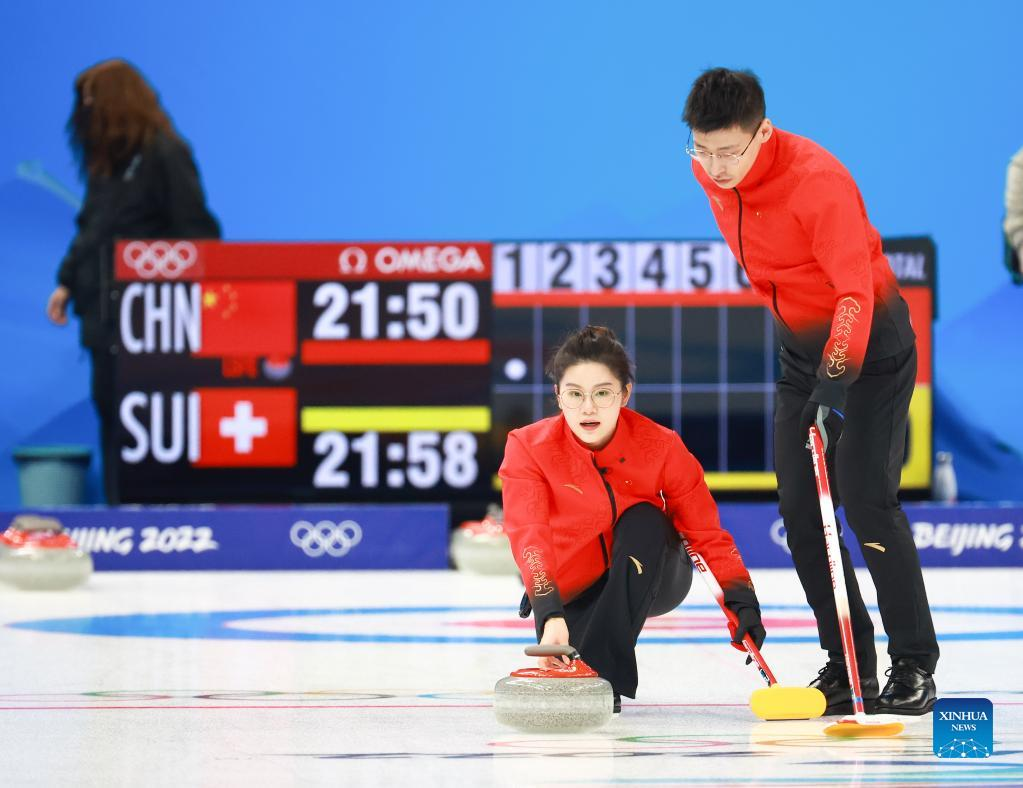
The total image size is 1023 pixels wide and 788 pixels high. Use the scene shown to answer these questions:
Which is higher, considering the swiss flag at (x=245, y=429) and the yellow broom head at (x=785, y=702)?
the swiss flag at (x=245, y=429)

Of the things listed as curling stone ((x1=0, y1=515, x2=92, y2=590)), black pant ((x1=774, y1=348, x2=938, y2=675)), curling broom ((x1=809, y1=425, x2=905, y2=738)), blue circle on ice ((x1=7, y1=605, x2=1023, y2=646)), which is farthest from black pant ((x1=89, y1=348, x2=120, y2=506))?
curling broom ((x1=809, y1=425, x2=905, y2=738))

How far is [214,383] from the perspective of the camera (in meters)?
8.17

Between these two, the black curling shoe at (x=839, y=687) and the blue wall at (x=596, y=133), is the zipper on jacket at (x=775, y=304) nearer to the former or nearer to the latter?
the black curling shoe at (x=839, y=687)

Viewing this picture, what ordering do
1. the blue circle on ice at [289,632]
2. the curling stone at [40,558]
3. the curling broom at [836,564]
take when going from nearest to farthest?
the curling broom at [836,564], the blue circle on ice at [289,632], the curling stone at [40,558]

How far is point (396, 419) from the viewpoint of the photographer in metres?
8.17

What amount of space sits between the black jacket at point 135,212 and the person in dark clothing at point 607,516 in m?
5.26

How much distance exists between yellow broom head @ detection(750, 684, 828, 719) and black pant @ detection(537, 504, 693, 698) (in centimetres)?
28

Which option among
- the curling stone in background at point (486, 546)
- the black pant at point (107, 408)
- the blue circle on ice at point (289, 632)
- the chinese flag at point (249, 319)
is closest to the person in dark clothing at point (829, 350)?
the blue circle on ice at point (289, 632)

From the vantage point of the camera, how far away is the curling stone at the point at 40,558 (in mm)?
6688

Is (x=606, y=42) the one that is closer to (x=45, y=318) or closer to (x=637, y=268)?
(x=637, y=268)

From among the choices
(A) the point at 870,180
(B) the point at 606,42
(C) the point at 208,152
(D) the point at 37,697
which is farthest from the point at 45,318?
(D) the point at 37,697

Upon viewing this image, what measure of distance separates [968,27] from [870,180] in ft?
3.85

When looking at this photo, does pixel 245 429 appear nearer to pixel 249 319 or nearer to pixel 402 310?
pixel 249 319

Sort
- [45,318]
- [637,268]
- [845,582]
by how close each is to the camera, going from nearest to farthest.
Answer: [845,582], [637,268], [45,318]
